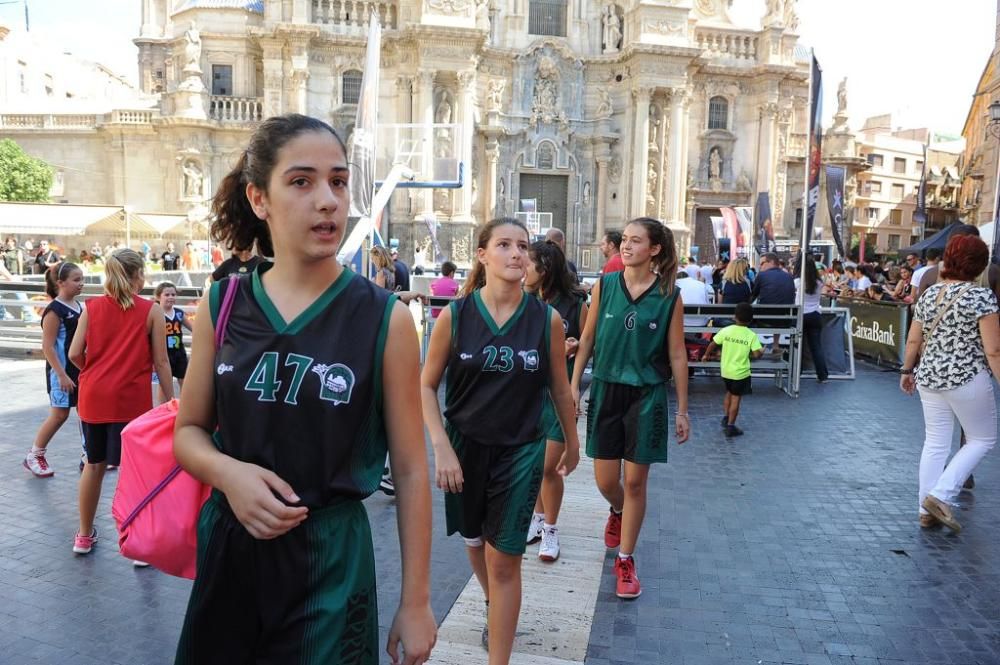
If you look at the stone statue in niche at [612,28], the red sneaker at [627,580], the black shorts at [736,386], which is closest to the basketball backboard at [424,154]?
the stone statue in niche at [612,28]

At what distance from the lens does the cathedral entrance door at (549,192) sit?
32969mm

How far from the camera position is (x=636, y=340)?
14.5 ft

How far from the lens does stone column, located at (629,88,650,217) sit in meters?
31.3

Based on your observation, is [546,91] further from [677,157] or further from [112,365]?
[112,365]

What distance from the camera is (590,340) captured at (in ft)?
15.6

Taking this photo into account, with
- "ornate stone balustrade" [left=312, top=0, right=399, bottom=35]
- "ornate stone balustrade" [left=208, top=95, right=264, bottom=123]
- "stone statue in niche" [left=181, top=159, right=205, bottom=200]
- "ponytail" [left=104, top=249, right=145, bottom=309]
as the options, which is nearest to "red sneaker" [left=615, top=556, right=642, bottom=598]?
"ponytail" [left=104, top=249, right=145, bottom=309]

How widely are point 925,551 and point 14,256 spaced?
1098 inches

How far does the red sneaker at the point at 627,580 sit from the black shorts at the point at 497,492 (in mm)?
1359

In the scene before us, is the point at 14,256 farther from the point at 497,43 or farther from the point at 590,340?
the point at 590,340

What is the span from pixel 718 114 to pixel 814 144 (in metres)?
24.8

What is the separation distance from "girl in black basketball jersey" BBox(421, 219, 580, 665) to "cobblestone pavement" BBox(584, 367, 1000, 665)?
959mm

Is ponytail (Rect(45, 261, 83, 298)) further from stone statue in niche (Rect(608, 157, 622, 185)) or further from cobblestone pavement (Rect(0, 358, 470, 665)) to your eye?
stone statue in niche (Rect(608, 157, 622, 185))

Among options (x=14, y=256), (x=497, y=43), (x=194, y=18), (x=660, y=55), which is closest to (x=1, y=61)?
(x=194, y=18)

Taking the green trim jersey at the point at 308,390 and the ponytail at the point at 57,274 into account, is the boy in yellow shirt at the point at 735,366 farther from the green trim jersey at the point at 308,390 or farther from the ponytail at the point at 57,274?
the green trim jersey at the point at 308,390
